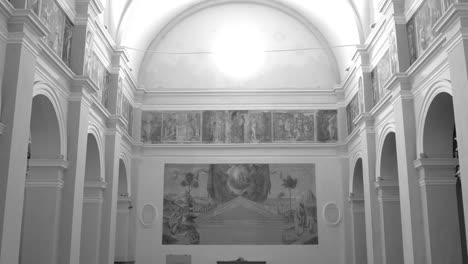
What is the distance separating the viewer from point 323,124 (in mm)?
22500

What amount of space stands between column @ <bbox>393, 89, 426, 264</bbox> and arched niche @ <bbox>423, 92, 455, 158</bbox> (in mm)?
495

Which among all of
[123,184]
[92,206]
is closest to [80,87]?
[92,206]

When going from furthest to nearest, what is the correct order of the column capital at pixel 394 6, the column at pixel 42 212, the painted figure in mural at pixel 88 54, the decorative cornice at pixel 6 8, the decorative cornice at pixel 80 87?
the painted figure in mural at pixel 88 54 → the column capital at pixel 394 6 → the decorative cornice at pixel 80 87 → the column at pixel 42 212 → the decorative cornice at pixel 6 8

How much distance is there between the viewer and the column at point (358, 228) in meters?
20.0

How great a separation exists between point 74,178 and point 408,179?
8110mm

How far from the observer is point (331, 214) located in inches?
853

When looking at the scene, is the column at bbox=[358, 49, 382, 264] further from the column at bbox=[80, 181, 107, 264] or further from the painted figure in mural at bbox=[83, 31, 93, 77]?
the painted figure in mural at bbox=[83, 31, 93, 77]

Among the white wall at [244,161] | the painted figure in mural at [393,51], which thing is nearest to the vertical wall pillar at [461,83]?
the painted figure in mural at [393,51]

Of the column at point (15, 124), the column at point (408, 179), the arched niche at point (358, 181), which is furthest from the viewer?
the arched niche at point (358, 181)

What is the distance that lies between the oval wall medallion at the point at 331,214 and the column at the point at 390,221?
516 cm

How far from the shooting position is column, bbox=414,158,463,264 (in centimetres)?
1279

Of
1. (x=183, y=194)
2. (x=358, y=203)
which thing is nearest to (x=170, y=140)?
(x=183, y=194)

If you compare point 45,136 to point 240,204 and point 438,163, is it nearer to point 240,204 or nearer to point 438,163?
point 438,163

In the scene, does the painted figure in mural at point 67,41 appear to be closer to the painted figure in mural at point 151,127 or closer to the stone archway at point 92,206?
the stone archway at point 92,206
